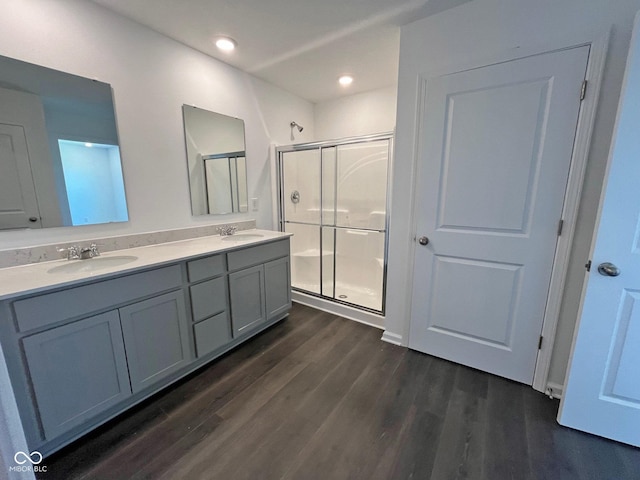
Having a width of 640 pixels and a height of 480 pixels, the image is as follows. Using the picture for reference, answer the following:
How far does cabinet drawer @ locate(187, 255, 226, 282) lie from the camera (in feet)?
5.62

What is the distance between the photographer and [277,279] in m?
2.40

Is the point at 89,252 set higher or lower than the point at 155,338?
higher

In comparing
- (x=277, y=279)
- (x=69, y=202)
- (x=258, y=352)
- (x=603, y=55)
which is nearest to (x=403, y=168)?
(x=603, y=55)

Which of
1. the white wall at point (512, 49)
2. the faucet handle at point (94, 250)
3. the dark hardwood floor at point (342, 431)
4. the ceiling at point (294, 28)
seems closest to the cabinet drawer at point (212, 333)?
the dark hardwood floor at point (342, 431)

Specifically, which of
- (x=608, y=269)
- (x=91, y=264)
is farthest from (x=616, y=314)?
(x=91, y=264)

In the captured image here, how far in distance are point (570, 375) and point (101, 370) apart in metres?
2.44

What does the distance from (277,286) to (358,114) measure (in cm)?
223

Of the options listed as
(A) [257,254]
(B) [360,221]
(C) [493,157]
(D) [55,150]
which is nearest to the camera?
(D) [55,150]

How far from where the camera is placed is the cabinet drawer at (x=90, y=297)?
113 centimetres

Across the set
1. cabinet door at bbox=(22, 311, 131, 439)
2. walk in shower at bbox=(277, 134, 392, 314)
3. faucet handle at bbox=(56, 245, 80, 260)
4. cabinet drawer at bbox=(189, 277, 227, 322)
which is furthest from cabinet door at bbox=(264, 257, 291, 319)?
faucet handle at bbox=(56, 245, 80, 260)

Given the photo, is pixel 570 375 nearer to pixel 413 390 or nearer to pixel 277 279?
pixel 413 390

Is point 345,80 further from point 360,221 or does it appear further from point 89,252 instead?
point 89,252

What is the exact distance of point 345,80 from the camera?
274 centimetres

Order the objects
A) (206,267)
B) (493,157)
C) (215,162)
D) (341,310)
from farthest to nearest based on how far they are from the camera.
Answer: (341,310) → (215,162) → (206,267) → (493,157)
